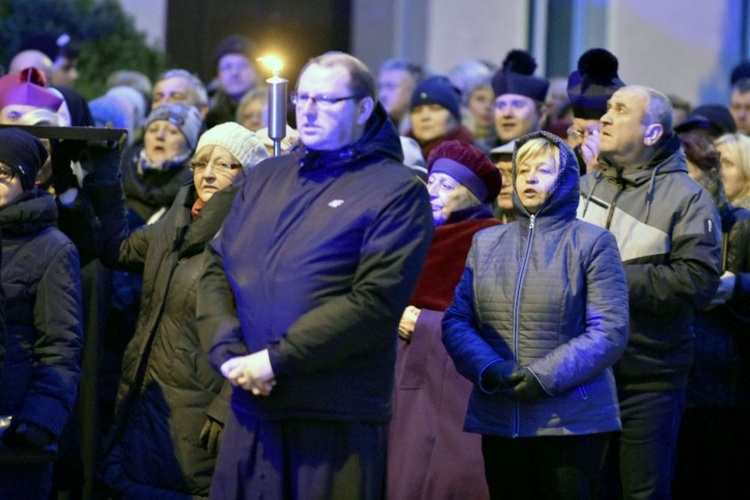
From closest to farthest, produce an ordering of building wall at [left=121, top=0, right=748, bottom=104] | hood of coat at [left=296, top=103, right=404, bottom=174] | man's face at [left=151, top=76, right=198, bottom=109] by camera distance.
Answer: hood of coat at [left=296, top=103, right=404, bottom=174], man's face at [left=151, top=76, right=198, bottom=109], building wall at [left=121, top=0, right=748, bottom=104]

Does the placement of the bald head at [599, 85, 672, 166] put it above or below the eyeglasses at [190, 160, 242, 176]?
above

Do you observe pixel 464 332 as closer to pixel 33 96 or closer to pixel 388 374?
pixel 388 374

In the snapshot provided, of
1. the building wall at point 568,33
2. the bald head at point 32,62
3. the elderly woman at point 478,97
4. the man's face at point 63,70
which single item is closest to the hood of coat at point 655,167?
the elderly woman at point 478,97

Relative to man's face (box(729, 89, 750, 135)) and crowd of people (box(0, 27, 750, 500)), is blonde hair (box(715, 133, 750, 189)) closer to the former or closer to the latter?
crowd of people (box(0, 27, 750, 500))

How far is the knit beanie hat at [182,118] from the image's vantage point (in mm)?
7695

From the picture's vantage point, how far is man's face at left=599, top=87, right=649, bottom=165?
628cm

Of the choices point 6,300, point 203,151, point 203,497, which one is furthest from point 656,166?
point 6,300

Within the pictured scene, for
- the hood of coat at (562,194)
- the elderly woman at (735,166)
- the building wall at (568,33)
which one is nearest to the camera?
the hood of coat at (562,194)

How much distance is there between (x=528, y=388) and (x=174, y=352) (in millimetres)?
1580

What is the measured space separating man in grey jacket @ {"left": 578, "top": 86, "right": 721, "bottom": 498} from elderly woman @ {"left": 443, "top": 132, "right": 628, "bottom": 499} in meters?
0.60

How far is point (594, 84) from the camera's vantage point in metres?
7.04

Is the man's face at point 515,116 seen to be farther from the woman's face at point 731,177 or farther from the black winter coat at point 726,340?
the black winter coat at point 726,340

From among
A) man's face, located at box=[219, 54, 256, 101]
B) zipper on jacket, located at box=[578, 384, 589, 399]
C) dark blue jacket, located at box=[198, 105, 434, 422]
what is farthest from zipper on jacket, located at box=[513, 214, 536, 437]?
man's face, located at box=[219, 54, 256, 101]

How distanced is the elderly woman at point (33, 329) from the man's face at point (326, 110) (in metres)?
1.36
